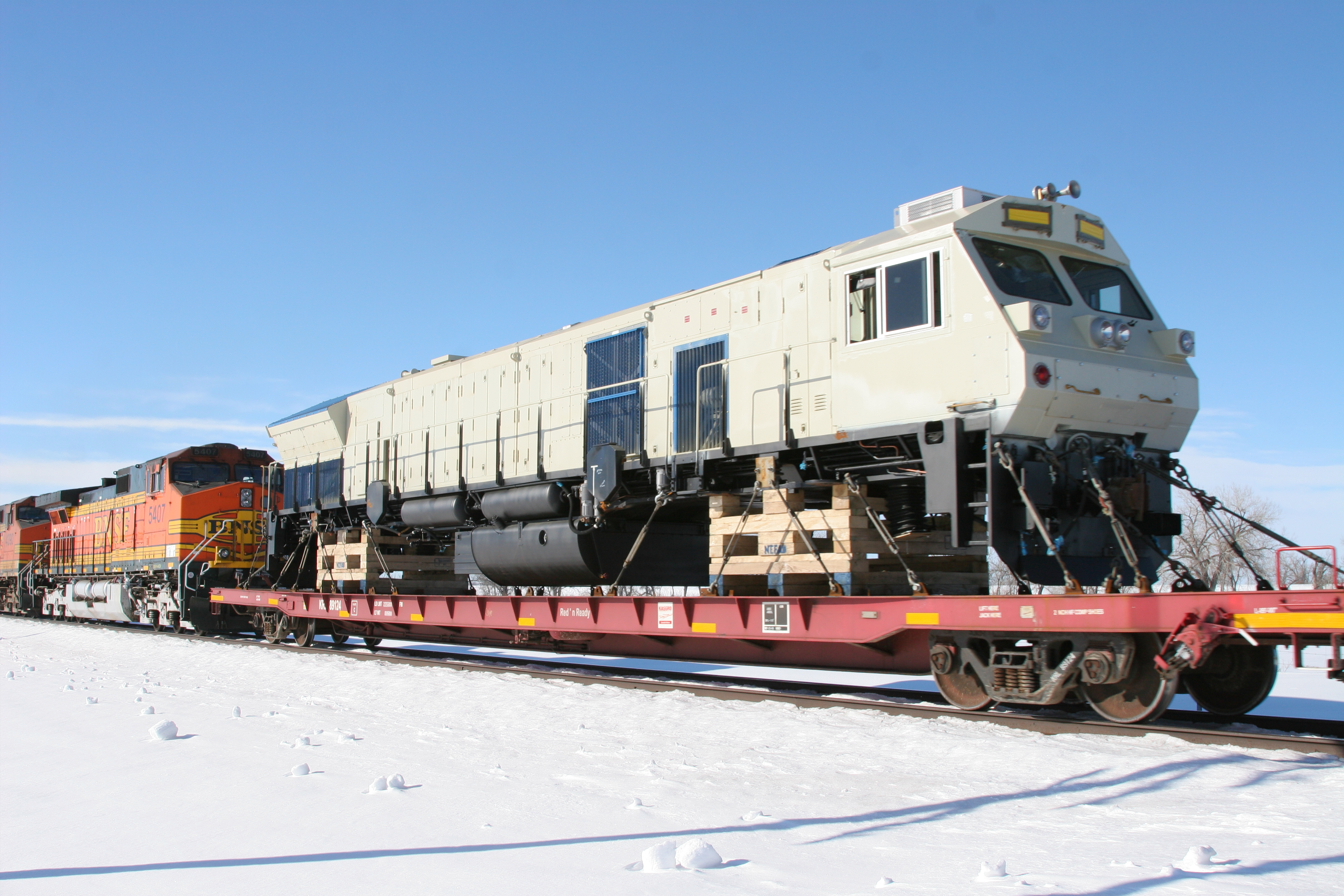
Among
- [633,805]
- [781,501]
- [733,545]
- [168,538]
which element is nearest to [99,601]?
[168,538]

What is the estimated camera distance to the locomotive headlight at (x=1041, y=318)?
7.46 metres

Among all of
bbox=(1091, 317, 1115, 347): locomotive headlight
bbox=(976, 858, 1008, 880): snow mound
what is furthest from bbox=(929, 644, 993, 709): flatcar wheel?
bbox=(976, 858, 1008, 880): snow mound

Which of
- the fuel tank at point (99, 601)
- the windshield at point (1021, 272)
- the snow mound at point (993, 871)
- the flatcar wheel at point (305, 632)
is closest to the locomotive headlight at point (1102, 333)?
the windshield at point (1021, 272)

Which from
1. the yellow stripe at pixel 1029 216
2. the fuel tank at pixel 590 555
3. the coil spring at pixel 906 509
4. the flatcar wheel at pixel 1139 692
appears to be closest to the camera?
the flatcar wheel at pixel 1139 692

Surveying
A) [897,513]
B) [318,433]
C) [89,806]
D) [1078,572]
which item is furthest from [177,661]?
[1078,572]

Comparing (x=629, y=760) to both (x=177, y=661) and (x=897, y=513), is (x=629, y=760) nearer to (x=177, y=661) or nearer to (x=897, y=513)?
(x=897, y=513)

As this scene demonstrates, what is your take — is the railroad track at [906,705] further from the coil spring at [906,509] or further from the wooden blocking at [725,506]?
the wooden blocking at [725,506]

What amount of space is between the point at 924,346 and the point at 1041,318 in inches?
38.7

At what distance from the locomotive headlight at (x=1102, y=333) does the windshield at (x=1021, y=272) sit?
1.20ft

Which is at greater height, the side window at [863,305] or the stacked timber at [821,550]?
the side window at [863,305]

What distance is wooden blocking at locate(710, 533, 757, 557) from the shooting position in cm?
959

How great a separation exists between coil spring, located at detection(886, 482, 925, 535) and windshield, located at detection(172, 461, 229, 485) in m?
16.9

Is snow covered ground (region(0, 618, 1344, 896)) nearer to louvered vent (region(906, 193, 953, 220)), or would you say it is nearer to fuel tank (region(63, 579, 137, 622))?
louvered vent (region(906, 193, 953, 220))

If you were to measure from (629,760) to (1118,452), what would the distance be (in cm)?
465
